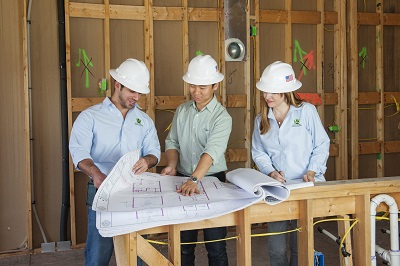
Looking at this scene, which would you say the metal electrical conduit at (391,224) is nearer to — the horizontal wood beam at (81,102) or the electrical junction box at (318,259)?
the electrical junction box at (318,259)

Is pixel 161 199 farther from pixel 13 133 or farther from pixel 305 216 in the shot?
pixel 13 133

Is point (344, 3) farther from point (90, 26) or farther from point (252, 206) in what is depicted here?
point (252, 206)

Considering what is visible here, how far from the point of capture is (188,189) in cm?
227

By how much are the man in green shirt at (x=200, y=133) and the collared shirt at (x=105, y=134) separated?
297mm

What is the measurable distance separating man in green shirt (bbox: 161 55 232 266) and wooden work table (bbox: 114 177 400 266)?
25.9 inches

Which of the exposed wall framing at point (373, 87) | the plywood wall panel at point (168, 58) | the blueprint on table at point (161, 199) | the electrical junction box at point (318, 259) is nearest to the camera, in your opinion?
the blueprint on table at point (161, 199)

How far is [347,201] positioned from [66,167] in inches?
113

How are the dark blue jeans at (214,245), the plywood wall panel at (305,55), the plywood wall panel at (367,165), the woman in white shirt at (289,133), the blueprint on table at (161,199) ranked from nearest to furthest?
1. the blueprint on table at (161,199)
2. the woman in white shirt at (289,133)
3. the dark blue jeans at (214,245)
4. the plywood wall panel at (305,55)
5. the plywood wall panel at (367,165)

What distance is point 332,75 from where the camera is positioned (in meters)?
5.37

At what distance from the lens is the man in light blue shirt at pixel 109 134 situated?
2.62 metres

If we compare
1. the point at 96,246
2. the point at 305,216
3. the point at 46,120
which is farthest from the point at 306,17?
the point at 96,246

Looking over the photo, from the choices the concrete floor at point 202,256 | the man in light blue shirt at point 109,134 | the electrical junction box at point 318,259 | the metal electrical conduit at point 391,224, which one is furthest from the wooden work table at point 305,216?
the concrete floor at point 202,256

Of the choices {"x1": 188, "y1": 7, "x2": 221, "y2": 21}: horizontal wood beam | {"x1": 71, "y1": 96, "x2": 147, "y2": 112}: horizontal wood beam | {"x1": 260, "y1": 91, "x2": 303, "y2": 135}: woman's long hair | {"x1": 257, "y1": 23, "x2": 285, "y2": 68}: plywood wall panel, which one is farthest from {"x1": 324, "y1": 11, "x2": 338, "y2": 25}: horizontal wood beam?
{"x1": 260, "y1": 91, "x2": 303, "y2": 135}: woman's long hair

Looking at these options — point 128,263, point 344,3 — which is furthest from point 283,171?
point 344,3
